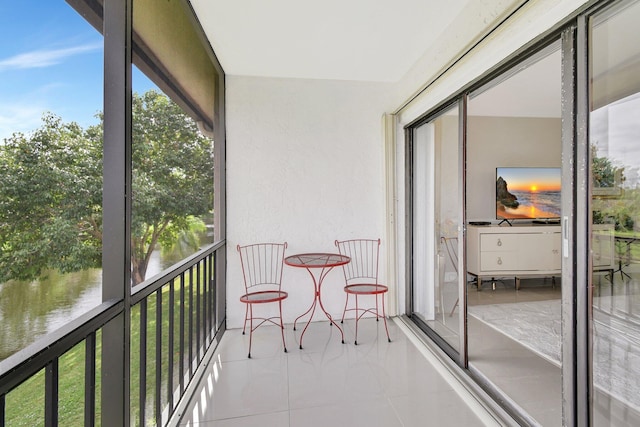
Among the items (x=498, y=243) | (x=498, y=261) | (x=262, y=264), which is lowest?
(x=498, y=261)

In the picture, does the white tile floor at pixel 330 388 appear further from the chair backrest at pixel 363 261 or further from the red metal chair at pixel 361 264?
the chair backrest at pixel 363 261

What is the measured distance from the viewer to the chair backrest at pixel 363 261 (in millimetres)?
3406

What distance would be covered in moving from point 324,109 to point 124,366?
2885mm

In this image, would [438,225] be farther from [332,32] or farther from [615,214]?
[332,32]

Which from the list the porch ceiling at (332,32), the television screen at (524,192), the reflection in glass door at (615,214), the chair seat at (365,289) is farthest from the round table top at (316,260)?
the television screen at (524,192)

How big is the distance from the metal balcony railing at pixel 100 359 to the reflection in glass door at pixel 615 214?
6.44 feet

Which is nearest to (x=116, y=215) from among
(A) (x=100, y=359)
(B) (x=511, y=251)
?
(A) (x=100, y=359)

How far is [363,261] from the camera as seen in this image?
3428 millimetres

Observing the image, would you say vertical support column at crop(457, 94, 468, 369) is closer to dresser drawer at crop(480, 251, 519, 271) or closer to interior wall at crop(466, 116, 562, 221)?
dresser drawer at crop(480, 251, 519, 271)

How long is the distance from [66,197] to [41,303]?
475 millimetres

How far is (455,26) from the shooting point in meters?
2.12

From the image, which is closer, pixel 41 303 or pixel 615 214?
pixel 41 303

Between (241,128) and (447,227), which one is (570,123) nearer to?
(447,227)

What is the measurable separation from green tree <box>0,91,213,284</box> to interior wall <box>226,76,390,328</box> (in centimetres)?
83
